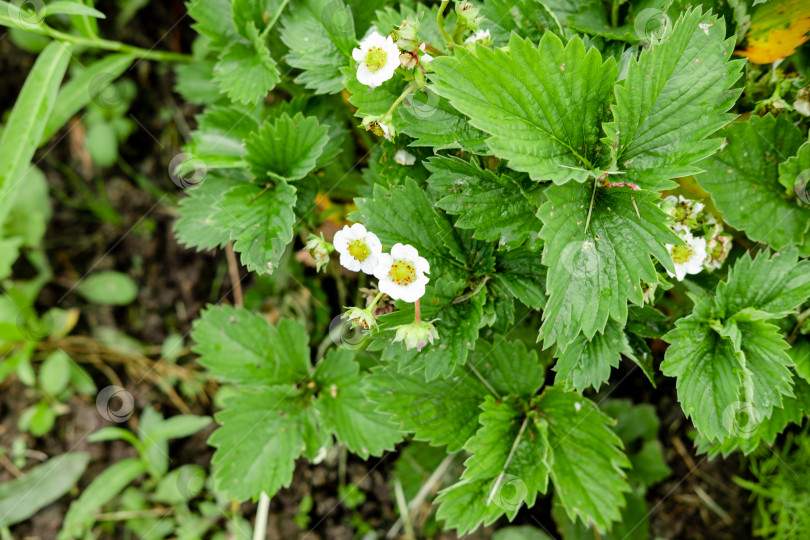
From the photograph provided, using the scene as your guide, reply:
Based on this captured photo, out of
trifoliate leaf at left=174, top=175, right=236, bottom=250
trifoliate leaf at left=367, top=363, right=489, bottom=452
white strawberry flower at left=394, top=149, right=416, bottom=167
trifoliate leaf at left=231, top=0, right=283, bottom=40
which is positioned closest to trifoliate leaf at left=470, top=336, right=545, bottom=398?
trifoliate leaf at left=367, top=363, right=489, bottom=452

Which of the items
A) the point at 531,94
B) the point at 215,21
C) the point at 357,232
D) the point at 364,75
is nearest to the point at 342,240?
the point at 357,232

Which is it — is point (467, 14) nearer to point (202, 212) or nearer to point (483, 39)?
point (483, 39)

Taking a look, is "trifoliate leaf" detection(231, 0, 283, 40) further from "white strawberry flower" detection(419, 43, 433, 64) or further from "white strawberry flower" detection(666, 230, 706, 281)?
"white strawberry flower" detection(666, 230, 706, 281)

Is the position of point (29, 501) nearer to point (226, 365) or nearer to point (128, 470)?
point (128, 470)

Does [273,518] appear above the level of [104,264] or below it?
below

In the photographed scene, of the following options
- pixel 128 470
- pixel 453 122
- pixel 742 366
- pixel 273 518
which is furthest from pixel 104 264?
pixel 742 366

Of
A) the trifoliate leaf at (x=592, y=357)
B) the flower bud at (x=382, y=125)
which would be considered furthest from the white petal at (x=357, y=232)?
the trifoliate leaf at (x=592, y=357)
